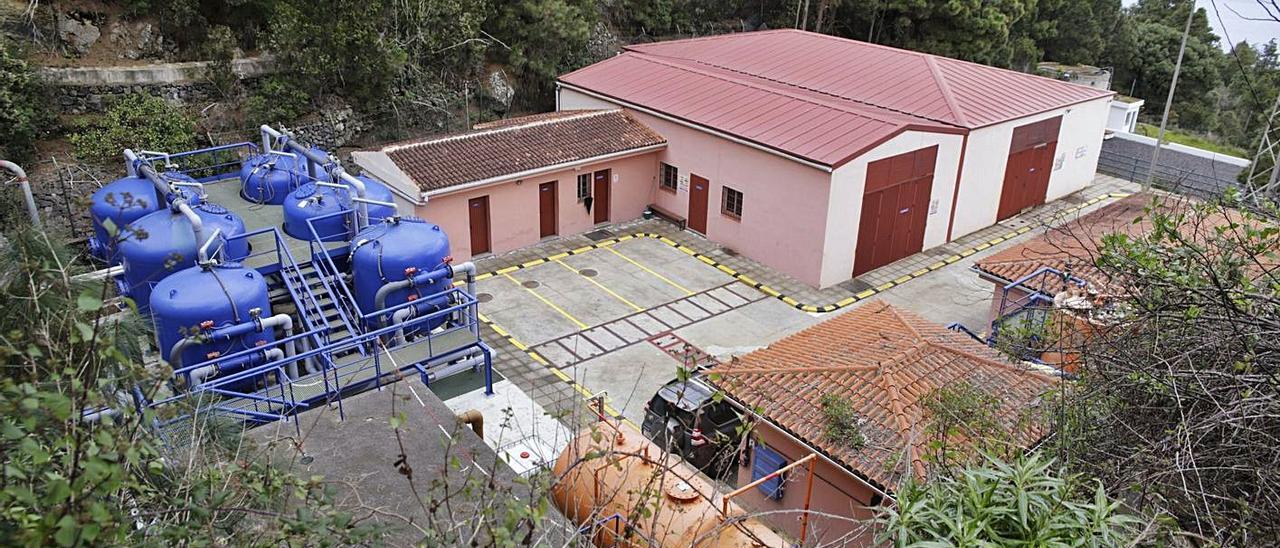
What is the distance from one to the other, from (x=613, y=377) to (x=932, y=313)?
8.06 metres

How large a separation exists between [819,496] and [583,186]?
13627 millimetres

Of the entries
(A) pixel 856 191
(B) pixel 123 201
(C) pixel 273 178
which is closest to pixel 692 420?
(A) pixel 856 191

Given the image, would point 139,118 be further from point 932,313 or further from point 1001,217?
point 1001,217

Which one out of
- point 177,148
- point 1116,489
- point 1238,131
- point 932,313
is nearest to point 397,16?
point 177,148

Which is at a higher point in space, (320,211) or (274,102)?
(274,102)

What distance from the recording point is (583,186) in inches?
935

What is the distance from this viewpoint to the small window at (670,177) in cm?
2466

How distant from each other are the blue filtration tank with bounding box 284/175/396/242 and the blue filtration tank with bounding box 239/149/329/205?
4.68ft

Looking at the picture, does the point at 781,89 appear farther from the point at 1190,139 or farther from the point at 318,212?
the point at 1190,139

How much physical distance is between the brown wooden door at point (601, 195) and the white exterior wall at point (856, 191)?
21.6 ft

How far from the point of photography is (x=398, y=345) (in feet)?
50.9

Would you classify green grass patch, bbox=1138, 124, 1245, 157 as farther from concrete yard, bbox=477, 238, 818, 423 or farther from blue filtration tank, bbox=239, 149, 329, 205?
blue filtration tank, bbox=239, 149, 329, 205

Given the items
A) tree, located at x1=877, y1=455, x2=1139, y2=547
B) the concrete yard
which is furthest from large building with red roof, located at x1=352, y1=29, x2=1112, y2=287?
tree, located at x1=877, y1=455, x2=1139, y2=547

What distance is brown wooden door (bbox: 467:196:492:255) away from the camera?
854 inches
